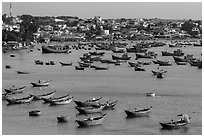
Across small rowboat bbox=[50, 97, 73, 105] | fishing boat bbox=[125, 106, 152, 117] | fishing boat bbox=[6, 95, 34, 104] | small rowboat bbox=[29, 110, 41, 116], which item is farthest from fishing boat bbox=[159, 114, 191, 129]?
fishing boat bbox=[6, 95, 34, 104]

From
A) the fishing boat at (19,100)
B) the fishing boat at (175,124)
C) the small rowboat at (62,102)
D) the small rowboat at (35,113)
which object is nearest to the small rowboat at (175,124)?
the fishing boat at (175,124)

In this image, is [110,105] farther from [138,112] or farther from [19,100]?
[19,100]

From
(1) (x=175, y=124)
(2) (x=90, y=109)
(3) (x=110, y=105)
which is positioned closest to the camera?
(1) (x=175, y=124)

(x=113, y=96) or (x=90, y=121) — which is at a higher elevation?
(x=90, y=121)

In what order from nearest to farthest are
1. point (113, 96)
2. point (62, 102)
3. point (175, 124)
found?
1. point (175, 124)
2. point (62, 102)
3. point (113, 96)

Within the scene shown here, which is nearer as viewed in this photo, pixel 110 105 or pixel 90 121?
pixel 90 121

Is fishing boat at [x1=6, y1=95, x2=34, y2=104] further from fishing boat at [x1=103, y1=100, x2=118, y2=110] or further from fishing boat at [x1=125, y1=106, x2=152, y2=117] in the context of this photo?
fishing boat at [x1=125, y1=106, x2=152, y2=117]

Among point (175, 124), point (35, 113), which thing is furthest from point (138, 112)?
point (35, 113)

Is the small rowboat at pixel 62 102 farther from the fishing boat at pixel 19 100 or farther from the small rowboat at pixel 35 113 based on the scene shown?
the small rowboat at pixel 35 113

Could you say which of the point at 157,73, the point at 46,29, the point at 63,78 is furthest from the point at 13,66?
the point at 46,29
